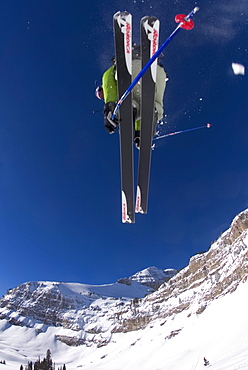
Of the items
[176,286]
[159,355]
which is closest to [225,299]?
[159,355]

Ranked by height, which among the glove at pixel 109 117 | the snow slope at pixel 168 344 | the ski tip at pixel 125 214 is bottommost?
the snow slope at pixel 168 344

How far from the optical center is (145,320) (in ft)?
300

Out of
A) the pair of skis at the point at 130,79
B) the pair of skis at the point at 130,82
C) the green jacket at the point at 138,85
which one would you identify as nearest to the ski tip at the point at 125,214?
the pair of skis at the point at 130,82

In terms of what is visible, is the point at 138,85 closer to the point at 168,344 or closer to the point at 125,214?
the point at 125,214

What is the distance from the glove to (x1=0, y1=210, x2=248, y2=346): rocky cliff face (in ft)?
203

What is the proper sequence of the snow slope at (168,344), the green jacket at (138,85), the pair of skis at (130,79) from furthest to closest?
the snow slope at (168,344) → the green jacket at (138,85) → the pair of skis at (130,79)

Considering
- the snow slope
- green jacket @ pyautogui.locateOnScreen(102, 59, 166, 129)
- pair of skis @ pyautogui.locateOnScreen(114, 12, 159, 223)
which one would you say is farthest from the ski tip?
the snow slope

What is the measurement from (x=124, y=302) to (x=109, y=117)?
136 meters

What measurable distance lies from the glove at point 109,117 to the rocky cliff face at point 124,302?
62.0 metres

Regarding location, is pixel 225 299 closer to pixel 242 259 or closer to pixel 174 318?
pixel 242 259

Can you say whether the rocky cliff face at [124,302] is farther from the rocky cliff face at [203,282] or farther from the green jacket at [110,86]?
the green jacket at [110,86]

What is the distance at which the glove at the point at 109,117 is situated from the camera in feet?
18.4

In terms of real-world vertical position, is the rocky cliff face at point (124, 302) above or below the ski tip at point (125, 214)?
above

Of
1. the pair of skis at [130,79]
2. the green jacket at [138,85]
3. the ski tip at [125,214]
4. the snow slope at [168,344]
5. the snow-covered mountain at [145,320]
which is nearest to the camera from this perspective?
the pair of skis at [130,79]
